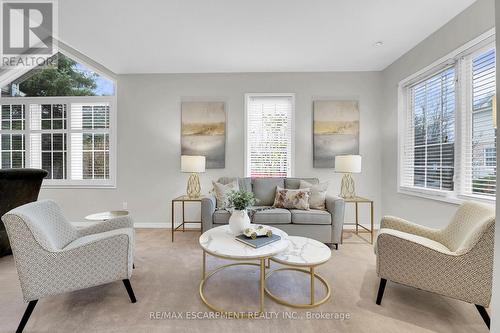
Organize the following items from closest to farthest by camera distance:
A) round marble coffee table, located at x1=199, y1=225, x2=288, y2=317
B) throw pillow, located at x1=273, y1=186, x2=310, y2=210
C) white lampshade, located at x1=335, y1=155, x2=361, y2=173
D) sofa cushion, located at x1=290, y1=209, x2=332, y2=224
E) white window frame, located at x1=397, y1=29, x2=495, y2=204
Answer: round marble coffee table, located at x1=199, y1=225, x2=288, y2=317, white window frame, located at x1=397, y1=29, x2=495, y2=204, sofa cushion, located at x1=290, y1=209, x2=332, y2=224, throw pillow, located at x1=273, y1=186, x2=310, y2=210, white lampshade, located at x1=335, y1=155, x2=361, y2=173

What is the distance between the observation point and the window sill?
6.86 feet

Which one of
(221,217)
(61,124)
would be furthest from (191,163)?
(61,124)

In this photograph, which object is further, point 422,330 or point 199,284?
point 199,284

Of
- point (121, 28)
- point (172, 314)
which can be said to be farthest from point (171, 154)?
point (172, 314)

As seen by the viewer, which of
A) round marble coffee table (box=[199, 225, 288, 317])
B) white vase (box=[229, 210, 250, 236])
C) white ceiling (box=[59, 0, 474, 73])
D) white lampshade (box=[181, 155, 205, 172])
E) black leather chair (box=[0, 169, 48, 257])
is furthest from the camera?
white lampshade (box=[181, 155, 205, 172])

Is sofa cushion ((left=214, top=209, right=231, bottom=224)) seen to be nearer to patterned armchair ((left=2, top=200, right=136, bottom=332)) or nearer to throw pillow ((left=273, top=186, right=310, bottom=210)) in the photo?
throw pillow ((left=273, top=186, right=310, bottom=210))

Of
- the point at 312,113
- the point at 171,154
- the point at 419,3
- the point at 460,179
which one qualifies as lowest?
the point at 460,179

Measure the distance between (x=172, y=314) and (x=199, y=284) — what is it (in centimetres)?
40

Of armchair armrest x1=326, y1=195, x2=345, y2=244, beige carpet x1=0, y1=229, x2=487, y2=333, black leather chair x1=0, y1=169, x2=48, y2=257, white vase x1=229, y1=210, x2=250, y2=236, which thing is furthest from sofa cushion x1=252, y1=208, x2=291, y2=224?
black leather chair x1=0, y1=169, x2=48, y2=257

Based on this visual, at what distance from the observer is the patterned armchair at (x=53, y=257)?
1.44m

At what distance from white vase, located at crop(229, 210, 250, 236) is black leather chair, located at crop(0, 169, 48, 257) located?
2.35m

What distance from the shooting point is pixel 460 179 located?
2.32 meters

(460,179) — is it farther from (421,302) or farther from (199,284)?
(199,284)

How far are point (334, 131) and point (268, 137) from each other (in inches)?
44.0
